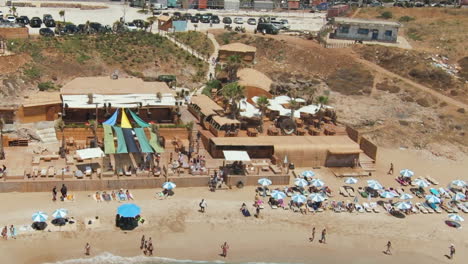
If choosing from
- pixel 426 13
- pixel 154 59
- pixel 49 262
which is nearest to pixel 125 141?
pixel 49 262

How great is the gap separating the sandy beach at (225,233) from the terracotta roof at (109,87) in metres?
12.7

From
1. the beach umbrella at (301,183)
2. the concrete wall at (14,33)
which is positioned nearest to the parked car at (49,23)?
the concrete wall at (14,33)

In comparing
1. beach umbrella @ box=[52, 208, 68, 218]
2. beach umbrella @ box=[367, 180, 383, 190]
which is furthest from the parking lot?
beach umbrella @ box=[367, 180, 383, 190]

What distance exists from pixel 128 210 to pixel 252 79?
2710cm

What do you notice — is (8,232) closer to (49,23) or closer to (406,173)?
(406,173)

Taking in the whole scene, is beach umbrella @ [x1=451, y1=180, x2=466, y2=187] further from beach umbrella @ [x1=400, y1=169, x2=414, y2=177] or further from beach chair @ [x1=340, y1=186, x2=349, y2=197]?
beach chair @ [x1=340, y1=186, x2=349, y2=197]

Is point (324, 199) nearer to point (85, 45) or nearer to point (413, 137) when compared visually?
point (413, 137)

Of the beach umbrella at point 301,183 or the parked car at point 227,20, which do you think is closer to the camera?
the beach umbrella at point 301,183

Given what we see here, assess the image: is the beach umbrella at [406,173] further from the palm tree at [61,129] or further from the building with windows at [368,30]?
the building with windows at [368,30]

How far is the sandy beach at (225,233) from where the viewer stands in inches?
1200

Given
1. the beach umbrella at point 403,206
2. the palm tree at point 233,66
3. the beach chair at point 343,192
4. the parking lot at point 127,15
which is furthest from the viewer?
the parking lot at point 127,15

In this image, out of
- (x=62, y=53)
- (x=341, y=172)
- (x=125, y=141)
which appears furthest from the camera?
(x=62, y=53)

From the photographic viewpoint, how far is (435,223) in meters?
36.2

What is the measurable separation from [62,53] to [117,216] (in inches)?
1304
